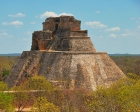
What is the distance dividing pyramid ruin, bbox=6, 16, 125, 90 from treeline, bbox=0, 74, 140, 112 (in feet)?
6.07

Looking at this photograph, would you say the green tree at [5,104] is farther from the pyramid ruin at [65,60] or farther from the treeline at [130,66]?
the treeline at [130,66]

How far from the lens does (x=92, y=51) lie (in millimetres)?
28688

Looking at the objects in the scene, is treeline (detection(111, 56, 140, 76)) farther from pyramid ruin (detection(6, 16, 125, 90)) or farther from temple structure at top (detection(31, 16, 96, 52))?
pyramid ruin (detection(6, 16, 125, 90))

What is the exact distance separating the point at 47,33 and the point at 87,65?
632 cm

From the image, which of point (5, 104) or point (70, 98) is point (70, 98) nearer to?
point (70, 98)

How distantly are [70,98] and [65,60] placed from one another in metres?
5.15

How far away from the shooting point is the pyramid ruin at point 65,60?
86.2ft

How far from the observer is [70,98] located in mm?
23266

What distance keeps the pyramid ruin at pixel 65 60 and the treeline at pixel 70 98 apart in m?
1.85

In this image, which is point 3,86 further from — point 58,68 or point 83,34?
point 83,34

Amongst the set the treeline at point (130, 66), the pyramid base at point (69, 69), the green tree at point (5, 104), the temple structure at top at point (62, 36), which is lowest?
the green tree at point (5, 104)

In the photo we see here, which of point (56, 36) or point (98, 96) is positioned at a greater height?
point (56, 36)

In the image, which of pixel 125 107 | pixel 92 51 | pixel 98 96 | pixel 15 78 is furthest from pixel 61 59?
pixel 125 107

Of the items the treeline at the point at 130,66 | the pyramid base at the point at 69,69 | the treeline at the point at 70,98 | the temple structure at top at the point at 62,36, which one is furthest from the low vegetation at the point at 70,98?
the treeline at the point at 130,66
